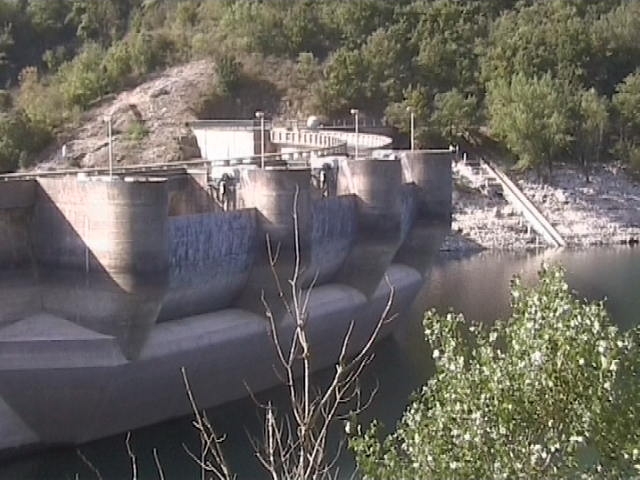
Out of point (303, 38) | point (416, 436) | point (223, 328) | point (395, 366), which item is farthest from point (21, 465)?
point (303, 38)

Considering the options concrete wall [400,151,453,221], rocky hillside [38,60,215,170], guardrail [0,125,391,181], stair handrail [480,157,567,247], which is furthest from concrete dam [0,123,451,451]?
rocky hillside [38,60,215,170]

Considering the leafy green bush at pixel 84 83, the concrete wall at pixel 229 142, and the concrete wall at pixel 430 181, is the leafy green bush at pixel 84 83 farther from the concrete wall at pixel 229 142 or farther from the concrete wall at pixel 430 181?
the concrete wall at pixel 430 181

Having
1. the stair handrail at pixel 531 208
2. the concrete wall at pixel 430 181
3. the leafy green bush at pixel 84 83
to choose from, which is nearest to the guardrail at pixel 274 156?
the concrete wall at pixel 430 181

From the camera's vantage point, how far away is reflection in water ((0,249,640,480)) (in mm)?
19078

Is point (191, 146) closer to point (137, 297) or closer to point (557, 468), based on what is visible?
point (137, 297)

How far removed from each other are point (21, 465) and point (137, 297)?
356 centimetres

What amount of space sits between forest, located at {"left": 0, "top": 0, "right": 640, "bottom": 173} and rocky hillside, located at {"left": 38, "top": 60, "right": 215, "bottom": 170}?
44.7 inches

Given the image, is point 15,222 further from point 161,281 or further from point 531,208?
point 531,208

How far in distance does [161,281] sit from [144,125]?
3461 centimetres

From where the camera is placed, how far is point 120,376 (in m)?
20.4

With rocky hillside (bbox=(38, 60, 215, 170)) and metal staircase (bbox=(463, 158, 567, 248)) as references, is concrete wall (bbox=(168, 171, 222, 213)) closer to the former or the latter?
rocky hillside (bbox=(38, 60, 215, 170))

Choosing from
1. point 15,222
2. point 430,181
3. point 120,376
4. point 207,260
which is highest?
point 15,222

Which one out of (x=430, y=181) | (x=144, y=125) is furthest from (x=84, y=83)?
(x=430, y=181)

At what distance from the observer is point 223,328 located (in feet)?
75.4
